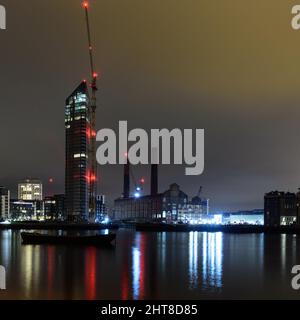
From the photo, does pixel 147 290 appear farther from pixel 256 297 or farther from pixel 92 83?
pixel 92 83

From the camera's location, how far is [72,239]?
87.8m

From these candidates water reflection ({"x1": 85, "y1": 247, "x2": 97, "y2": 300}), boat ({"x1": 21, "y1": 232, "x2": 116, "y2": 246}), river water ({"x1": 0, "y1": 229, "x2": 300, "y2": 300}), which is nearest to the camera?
water reflection ({"x1": 85, "y1": 247, "x2": 97, "y2": 300})

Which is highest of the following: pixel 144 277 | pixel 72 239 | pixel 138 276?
pixel 144 277

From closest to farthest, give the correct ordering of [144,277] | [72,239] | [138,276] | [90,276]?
[144,277] < [90,276] < [138,276] < [72,239]

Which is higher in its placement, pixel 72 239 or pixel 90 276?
pixel 90 276

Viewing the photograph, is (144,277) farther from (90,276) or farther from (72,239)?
(72,239)

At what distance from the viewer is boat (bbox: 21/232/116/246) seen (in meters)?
82.3

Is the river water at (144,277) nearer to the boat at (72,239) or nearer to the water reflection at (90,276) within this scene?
the water reflection at (90,276)

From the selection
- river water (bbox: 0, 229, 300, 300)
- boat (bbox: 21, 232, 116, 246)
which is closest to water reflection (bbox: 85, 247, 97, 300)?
river water (bbox: 0, 229, 300, 300)

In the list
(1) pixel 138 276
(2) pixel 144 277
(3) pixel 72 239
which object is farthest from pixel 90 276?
(3) pixel 72 239

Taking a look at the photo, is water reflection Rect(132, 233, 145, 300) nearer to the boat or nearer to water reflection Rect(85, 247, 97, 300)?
water reflection Rect(85, 247, 97, 300)

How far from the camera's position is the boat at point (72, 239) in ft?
270

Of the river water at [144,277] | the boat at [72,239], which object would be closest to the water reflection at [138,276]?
the river water at [144,277]
